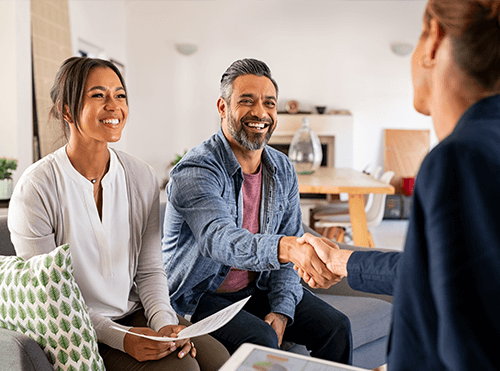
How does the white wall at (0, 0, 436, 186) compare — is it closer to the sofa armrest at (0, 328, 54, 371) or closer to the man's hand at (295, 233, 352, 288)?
the man's hand at (295, 233, 352, 288)

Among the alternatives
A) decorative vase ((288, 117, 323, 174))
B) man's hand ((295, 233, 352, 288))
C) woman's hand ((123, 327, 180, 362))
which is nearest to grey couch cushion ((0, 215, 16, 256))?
woman's hand ((123, 327, 180, 362))

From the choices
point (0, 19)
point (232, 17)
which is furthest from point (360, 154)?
point (0, 19)

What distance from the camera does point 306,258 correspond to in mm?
1311

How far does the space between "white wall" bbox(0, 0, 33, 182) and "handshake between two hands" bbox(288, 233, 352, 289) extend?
301 centimetres

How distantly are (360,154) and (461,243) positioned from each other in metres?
6.41

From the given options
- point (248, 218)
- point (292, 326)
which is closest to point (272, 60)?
point (248, 218)

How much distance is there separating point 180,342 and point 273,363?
327 millimetres

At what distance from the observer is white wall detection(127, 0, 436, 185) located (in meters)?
6.58

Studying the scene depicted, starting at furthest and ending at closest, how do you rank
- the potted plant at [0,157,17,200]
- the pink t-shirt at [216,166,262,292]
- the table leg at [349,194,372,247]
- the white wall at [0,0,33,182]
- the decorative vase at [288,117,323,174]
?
the decorative vase at [288,117,323,174] → the white wall at [0,0,33,182] → the table leg at [349,194,372,247] → the potted plant at [0,157,17,200] → the pink t-shirt at [216,166,262,292]

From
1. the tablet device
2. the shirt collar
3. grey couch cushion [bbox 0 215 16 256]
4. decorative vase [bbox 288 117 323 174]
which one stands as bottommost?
the tablet device

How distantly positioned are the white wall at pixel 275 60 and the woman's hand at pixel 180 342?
5.51 metres

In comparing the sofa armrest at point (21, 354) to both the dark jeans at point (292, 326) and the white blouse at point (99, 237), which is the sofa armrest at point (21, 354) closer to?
the white blouse at point (99, 237)

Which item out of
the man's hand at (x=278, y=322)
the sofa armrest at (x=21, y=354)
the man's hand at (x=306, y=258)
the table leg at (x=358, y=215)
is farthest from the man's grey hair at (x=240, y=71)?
the table leg at (x=358, y=215)

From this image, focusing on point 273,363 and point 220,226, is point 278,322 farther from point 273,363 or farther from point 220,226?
point 273,363
